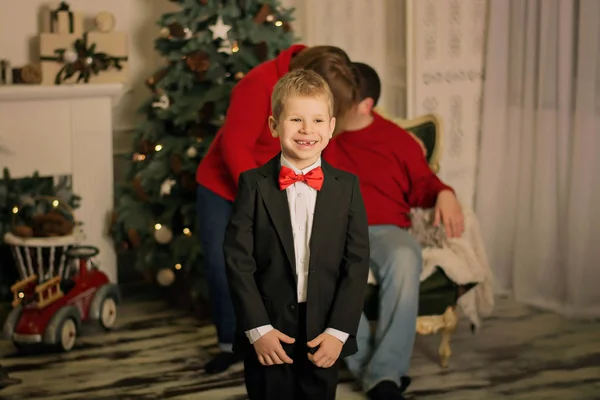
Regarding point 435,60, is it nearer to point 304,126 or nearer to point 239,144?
point 239,144

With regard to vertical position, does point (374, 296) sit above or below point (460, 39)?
below

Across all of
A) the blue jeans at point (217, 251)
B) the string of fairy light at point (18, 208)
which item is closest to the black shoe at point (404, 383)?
the blue jeans at point (217, 251)

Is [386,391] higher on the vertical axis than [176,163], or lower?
lower

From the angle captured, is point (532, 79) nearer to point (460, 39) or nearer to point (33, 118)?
point (460, 39)

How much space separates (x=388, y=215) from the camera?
3809 mm

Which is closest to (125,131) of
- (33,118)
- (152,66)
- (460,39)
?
(152,66)

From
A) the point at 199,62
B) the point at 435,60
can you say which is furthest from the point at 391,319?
the point at 435,60

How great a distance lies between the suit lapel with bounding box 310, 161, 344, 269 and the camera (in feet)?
7.30

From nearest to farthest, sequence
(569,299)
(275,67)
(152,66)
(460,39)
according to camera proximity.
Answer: (275,67) < (569,299) < (460,39) < (152,66)

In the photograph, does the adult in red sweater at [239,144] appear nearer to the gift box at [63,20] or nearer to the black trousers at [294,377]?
the black trousers at [294,377]

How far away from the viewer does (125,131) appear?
5.32m

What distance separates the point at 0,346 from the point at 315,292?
244 centimetres

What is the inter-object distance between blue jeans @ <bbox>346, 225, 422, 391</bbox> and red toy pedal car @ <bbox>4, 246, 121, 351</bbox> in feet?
4.29

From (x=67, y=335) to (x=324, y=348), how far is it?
218 centimetres
